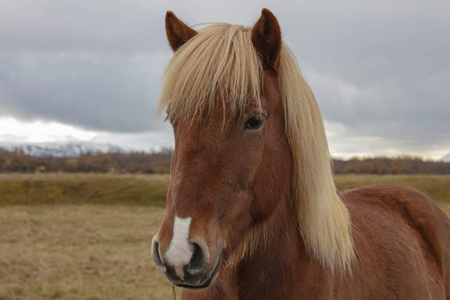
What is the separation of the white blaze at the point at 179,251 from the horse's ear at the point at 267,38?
1169 mm

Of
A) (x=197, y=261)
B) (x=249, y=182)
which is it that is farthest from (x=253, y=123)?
(x=197, y=261)

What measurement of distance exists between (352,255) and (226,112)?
4.77ft

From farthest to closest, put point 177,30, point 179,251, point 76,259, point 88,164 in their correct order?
point 88,164 → point 76,259 → point 177,30 → point 179,251

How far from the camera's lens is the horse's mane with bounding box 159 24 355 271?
6.51ft

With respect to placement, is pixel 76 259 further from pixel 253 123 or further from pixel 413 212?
pixel 253 123

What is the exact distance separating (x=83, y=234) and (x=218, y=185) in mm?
15217

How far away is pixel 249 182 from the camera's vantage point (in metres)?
1.93

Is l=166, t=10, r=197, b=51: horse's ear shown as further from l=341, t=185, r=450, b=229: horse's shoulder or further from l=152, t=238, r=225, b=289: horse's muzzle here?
l=341, t=185, r=450, b=229: horse's shoulder

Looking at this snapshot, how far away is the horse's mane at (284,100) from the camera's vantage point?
1.99m

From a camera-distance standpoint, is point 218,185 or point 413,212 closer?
point 218,185

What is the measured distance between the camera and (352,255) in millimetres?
2562

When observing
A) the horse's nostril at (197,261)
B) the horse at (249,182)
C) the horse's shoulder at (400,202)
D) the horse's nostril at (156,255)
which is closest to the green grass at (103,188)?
the horse's shoulder at (400,202)

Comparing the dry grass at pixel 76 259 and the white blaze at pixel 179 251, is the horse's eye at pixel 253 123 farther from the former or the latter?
the dry grass at pixel 76 259

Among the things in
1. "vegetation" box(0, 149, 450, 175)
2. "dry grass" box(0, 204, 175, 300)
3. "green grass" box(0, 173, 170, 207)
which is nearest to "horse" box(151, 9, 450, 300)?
"dry grass" box(0, 204, 175, 300)
